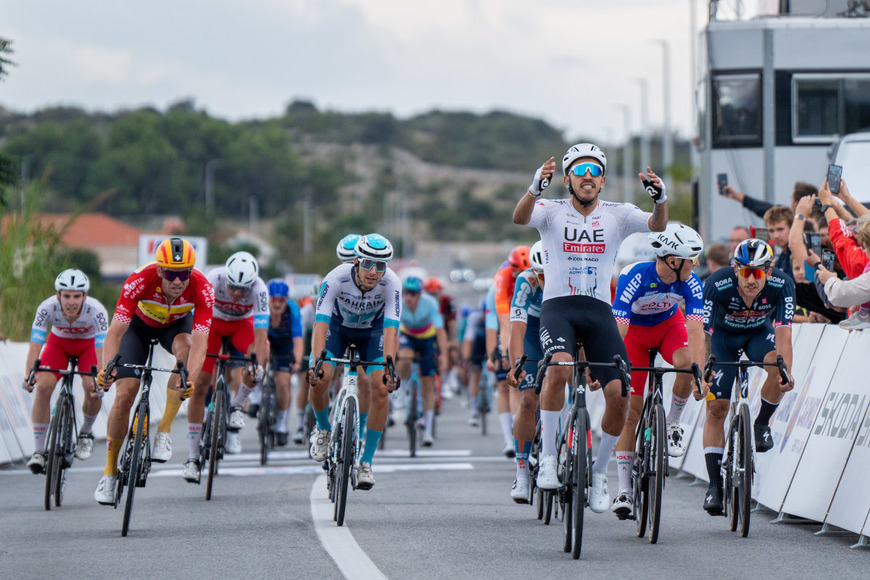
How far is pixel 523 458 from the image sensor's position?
11062 millimetres

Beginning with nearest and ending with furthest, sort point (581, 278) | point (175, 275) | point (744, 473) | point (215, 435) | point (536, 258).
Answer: point (581, 278)
point (744, 473)
point (175, 275)
point (536, 258)
point (215, 435)

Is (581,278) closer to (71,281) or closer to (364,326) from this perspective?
(364,326)

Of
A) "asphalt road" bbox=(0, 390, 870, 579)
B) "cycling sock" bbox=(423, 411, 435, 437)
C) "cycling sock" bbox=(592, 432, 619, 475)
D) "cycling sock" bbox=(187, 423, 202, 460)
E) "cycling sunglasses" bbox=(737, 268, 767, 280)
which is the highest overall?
"cycling sunglasses" bbox=(737, 268, 767, 280)

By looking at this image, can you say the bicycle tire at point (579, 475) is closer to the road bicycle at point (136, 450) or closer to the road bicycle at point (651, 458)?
the road bicycle at point (651, 458)

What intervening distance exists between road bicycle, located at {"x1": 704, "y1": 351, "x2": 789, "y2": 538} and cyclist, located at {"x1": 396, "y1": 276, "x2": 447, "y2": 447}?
8460mm

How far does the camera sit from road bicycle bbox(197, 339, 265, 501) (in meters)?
12.9

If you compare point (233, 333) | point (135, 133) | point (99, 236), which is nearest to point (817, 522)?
point (233, 333)

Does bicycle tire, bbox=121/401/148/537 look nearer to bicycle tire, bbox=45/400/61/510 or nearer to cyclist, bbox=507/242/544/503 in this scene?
bicycle tire, bbox=45/400/61/510

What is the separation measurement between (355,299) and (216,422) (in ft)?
7.68

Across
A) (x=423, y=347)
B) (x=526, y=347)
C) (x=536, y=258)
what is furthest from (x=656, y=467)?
(x=423, y=347)

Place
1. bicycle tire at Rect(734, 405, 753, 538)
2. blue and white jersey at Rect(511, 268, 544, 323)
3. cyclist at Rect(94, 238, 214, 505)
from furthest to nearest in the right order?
blue and white jersey at Rect(511, 268, 544, 323)
cyclist at Rect(94, 238, 214, 505)
bicycle tire at Rect(734, 405, 753, 538)

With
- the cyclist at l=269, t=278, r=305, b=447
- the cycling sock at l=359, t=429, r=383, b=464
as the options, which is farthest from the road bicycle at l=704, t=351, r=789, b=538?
the cyclist at l=269, t=278, r=305, b=447

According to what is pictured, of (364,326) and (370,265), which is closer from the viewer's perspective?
(370,265)

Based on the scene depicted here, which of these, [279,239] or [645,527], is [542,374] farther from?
[279,239]
